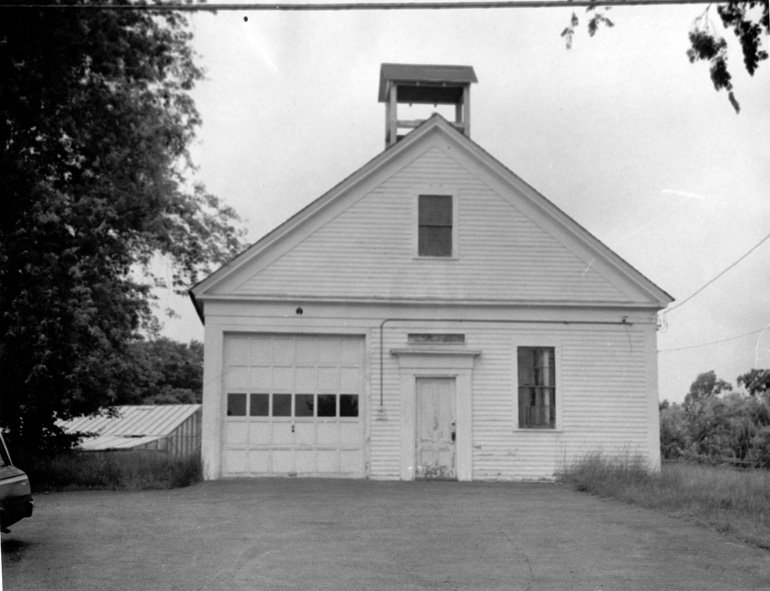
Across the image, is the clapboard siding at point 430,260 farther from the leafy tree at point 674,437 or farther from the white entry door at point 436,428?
the leafy tree at point 674,437

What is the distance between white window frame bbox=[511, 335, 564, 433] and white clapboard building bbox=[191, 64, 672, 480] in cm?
3

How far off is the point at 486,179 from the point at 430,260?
2238 mm

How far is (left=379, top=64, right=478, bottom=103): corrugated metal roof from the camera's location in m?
22.7

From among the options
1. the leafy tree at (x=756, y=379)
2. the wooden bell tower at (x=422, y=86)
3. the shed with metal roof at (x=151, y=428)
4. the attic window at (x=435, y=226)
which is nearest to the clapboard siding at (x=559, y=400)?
the attic window at (x=435, y=226)

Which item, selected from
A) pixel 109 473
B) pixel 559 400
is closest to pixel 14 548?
pixel 109 473

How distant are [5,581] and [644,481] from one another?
38.1 feet

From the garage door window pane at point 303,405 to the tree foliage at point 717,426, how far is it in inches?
418

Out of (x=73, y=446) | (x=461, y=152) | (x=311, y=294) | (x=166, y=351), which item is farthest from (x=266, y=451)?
(x=166, y=351)

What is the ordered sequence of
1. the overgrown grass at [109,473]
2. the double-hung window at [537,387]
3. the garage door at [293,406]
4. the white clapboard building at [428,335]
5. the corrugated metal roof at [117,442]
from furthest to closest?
the corrugated metal roof at [117,442]
the double-hung window at [537,387]
the white clapboard building at [428,335]
the garage door at [293,406]
the overgrown grass at [109,473]

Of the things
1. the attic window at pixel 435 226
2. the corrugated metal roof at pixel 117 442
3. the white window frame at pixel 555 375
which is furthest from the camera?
the corrugated metal roof at pixel 117 442

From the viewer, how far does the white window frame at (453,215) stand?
2052cm

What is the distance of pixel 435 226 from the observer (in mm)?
20750

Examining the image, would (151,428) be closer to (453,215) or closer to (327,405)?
(327,405)

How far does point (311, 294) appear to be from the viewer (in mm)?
20062
